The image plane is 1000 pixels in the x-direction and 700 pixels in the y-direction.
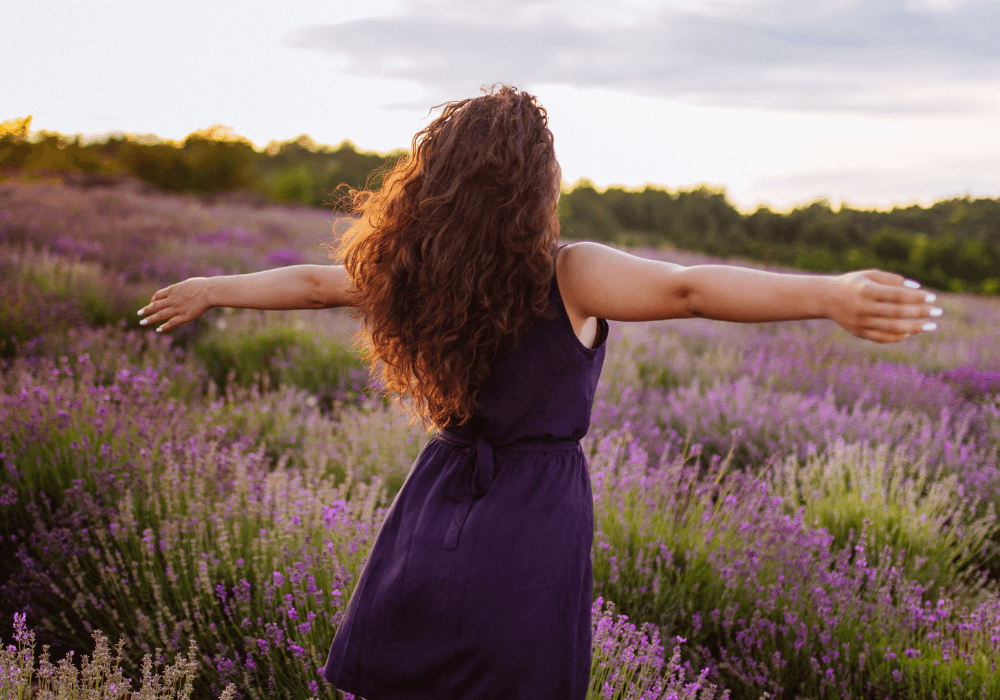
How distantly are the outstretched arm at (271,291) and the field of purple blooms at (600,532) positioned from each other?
2.90 feet

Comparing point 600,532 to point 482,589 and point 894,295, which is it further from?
point 894,295

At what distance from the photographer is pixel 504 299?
1.33 meters

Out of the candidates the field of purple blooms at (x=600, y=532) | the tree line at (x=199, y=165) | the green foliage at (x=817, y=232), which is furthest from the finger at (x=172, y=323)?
the tree line at (x=199, y=165)

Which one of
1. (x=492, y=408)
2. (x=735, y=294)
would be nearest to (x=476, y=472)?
(x=492, y=408)

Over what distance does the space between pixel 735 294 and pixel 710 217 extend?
3430 centimetres

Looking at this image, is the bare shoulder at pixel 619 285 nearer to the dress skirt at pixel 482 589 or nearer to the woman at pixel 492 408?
the woman at pixel 492 408

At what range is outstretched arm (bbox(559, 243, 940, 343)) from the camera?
3.32 ft

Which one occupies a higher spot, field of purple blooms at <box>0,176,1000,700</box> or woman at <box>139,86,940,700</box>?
woman at <box>139,86,940,700</box>

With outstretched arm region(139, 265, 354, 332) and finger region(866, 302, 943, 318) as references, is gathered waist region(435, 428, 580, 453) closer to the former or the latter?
outstretched arm region(139, 265, 354, 332)

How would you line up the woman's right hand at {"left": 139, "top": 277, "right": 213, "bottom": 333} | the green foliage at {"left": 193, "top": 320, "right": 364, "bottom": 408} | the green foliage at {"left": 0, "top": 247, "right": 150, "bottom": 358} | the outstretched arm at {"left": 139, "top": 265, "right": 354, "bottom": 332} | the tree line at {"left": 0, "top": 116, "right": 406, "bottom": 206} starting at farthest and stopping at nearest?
the tree line at {"left": 0, "top": 116, "right": 406, "bottom": 206} < the green foliage at {"left": 193, "top": 320, "right": 364, "bottom": 408} < the green foliage at {"left": 0, "top": 247, "right": 150, "bottom": 358} < the woman's right hand at {"left": 139, "top": 277, "right": 213, "bottom": 333} < the outstretched arm at {"left": 139, "top": 265, "right": 354, "bottom": 332}

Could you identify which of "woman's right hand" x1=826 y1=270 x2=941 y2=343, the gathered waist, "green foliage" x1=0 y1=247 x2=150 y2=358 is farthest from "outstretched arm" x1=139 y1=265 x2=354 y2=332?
"green foliage" x1=0 y1=247 x2=150 y2=358

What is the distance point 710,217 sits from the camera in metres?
33.0

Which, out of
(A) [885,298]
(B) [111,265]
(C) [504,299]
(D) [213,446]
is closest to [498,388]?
(C) [504,299]

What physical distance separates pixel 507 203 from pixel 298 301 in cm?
71
